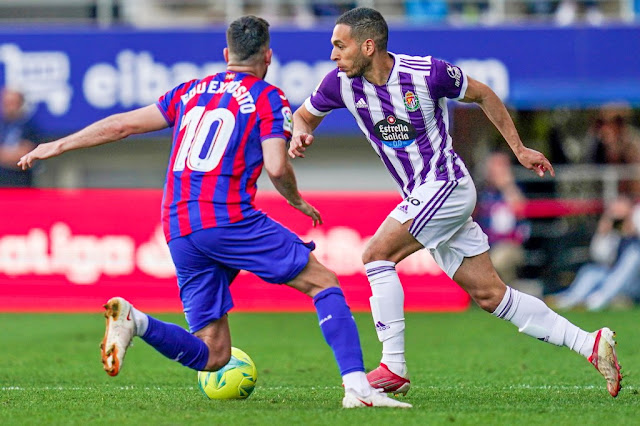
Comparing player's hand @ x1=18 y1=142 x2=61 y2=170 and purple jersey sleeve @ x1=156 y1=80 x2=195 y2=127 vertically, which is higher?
purple jersey sleeve @ x1=156 y1=80 x2=195 y2=127

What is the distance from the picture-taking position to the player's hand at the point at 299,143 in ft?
20.0

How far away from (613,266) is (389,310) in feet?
29.6

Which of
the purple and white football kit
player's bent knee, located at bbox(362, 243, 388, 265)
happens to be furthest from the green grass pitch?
the purple and white football kit

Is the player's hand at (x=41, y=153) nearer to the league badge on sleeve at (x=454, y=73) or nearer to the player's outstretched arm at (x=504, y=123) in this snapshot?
the league badge on sleeve at (x=454, y=73)

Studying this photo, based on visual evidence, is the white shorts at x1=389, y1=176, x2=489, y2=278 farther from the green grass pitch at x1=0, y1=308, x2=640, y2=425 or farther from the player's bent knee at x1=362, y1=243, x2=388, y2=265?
the green grass pitch at x1=0, y1=308, x2=640, y2=425

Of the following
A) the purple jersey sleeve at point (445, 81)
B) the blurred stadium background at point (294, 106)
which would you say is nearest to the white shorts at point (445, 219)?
the purple jersey sleeve at point (445, 81)

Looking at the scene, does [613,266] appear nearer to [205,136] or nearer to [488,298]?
[488,298]

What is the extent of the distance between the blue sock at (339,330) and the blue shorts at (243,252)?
8.5 inches

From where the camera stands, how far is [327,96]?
22.8 ft

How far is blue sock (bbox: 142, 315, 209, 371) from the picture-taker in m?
5.85

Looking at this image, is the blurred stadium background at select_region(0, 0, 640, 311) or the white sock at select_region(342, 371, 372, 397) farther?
the blurred stadium background at select_region(0, 0, 640, 311)

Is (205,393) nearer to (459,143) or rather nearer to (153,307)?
(153,307)

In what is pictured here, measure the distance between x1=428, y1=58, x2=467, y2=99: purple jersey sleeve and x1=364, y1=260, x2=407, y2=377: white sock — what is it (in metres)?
1.05

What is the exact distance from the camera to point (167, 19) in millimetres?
18359
